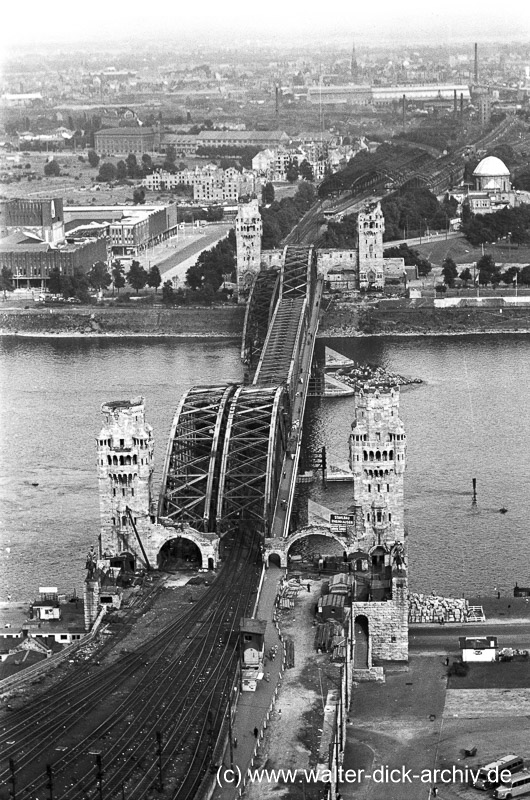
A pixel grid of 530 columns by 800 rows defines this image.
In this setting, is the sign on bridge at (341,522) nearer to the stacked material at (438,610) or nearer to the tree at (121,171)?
the stacked material at (438,610)

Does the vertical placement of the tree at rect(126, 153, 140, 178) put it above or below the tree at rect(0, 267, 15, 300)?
below

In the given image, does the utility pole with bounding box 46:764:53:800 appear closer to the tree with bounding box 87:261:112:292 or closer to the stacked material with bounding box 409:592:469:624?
the stacked material with bounding box 409:592:469:624

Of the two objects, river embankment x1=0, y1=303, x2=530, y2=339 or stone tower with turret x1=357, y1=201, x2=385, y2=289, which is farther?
stone tower with turret x1=357, y1=201, x2=385, y2=289

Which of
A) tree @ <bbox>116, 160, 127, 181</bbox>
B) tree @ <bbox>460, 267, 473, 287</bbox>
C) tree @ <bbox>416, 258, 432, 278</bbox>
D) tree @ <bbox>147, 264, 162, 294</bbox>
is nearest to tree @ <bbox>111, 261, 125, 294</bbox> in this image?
tree @ <bbox>147, 264, 162, 294</bbox>

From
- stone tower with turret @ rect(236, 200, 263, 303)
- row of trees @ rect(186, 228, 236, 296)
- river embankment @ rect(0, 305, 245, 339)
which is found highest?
stone tower with turret @ rect(236, 200, 263, 303)

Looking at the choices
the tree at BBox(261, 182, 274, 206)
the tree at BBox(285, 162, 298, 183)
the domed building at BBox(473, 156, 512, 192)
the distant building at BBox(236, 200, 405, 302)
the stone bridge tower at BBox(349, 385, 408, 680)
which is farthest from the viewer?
the tree at BBox(285, 162, 298, 183)

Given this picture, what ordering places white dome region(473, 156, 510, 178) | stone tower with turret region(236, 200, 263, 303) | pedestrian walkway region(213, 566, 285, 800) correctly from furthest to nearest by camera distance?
white dome region(473, 156, 510, 178), stone tower with turret region(236, 200, 263, 303), pedestrian walkway region(213, 566, 285, 800)

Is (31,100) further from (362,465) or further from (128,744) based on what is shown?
(128,744)
